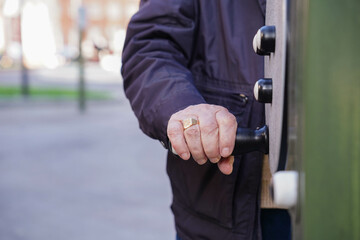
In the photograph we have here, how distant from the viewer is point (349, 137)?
2.06 feet

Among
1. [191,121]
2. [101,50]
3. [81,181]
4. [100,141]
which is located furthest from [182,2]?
[101,50]

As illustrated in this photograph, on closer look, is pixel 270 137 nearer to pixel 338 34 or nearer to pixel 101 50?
pixel 338 34

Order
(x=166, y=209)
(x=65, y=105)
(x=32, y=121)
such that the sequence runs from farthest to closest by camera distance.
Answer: (x=65, y=105), (x=32, y=121), (x=166, y=209)

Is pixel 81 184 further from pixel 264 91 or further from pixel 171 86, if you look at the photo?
pixel 264 91

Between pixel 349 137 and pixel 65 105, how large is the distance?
34.0 ft

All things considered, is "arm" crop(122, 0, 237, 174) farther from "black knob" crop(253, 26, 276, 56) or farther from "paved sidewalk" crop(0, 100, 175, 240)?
"paved sidewalk" crop(0, 100, 175, 240)

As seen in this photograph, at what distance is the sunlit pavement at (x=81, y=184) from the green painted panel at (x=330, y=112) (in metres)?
3.07

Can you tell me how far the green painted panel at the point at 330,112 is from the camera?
0.62m

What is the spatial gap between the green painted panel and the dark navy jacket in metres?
0.59

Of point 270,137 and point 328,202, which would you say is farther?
point 270,137

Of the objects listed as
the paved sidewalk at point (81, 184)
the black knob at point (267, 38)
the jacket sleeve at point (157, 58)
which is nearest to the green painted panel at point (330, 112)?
the black knob at point (267, 38)

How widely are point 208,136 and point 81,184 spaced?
12.8 feet

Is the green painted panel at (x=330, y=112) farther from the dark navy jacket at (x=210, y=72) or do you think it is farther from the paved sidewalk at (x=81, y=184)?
the paved sidewalk at (x=81, y=184)

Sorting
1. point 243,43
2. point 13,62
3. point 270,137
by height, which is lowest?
point 13,62
